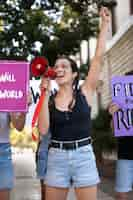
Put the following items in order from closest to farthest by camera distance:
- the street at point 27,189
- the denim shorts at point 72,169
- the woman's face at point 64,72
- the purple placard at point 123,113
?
the denim shorts at point 72,169 → the woman's face at point 64,72 → the purple placard at point 123,113 → the street at point 27,189

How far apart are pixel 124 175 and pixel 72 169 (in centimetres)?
133

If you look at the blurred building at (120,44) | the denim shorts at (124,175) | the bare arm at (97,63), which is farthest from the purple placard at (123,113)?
the blurred building at (120,44)

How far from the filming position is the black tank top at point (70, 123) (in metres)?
4.18

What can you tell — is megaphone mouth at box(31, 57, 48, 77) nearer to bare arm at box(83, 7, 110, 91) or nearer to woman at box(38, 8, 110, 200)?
woman at box(38, 8, 110, 200)

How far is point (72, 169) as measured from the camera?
414 centimetres

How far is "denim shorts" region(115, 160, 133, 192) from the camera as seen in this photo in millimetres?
5332

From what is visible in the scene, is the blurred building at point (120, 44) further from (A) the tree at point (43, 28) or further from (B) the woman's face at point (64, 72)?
(B) the woman's face at point (64, 72)

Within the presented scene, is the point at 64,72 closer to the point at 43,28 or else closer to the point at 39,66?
the point at 39,66

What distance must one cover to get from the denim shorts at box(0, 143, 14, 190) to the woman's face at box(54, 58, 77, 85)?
80 centimetres

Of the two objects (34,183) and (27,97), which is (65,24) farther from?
(27,97)

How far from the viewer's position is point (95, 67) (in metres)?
4.48

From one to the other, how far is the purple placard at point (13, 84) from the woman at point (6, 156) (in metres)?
0.11

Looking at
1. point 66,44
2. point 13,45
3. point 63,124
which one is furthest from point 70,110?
point 66,44

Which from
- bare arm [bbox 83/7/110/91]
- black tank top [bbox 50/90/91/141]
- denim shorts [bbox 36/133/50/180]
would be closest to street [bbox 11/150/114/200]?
denim shorts [bbox 36/133/50/180]
